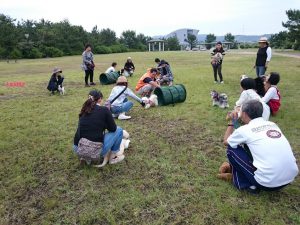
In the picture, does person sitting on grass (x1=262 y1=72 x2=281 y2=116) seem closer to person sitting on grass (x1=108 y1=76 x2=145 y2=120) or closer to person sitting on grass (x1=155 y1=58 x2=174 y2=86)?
person sitting on grass (x1=108 y1=76 x2=145 y2=120)

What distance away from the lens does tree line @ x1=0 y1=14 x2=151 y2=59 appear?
48625 millimetres

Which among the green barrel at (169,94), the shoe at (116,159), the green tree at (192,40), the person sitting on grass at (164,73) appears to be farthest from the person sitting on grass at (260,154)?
the green tree at (192,40)

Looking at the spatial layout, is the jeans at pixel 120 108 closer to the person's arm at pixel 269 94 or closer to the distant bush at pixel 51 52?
the person's arm at pixel 269 94

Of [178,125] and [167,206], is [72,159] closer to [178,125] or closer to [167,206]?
[167,206]

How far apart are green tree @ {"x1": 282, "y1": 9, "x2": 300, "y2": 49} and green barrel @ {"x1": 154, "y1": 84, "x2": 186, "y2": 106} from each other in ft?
136

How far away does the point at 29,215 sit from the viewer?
401 centimetres

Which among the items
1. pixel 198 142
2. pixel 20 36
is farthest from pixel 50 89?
pixel 20 36

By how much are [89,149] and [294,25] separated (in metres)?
47.9

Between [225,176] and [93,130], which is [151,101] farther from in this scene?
[225,176]

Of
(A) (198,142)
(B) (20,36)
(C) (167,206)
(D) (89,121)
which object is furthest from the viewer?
(B) (20,36)

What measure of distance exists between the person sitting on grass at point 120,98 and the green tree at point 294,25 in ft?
143

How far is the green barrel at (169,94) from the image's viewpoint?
30.8 ft

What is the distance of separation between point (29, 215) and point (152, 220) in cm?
167

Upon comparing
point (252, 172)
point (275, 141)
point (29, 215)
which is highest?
point (275, 141)
